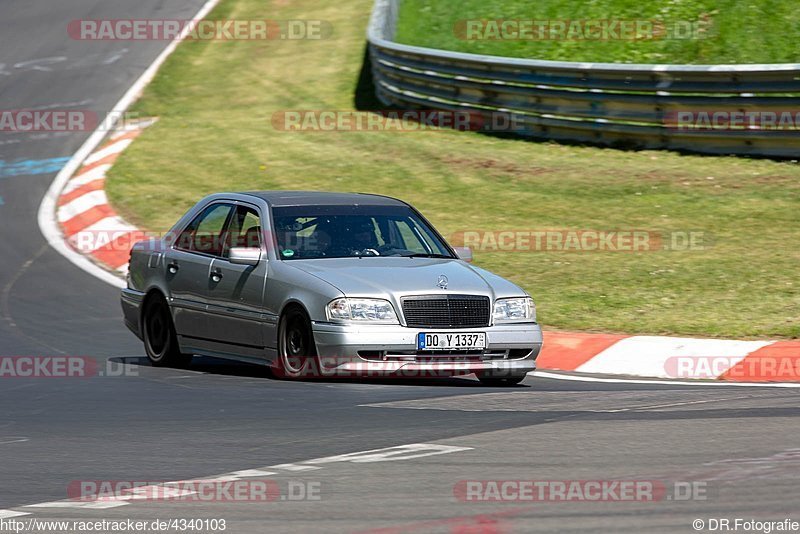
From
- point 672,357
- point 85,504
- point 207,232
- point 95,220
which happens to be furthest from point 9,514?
point 95,220

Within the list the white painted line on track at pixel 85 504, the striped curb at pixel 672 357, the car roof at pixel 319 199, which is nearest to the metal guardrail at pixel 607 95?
the striped curb at pixel 672 357

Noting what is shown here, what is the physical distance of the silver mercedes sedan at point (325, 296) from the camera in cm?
981

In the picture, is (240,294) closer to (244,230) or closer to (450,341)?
(244,230)

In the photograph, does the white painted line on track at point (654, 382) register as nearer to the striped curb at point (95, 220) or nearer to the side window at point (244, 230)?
the side window at point (244, 230)

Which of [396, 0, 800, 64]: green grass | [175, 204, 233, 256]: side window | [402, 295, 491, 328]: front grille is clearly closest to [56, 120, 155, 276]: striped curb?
[175, 204, 233, 256]: side window

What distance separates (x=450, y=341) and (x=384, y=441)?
233 cm

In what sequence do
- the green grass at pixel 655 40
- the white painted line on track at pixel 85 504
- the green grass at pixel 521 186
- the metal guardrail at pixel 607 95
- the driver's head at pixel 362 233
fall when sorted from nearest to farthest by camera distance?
the white painted line on track at pixel 85 504, the driver's head at pixel 362 233, the green grass at pixel 521 186, the metal guardrail at pixel 607 95, the green grass at pixel 655 40

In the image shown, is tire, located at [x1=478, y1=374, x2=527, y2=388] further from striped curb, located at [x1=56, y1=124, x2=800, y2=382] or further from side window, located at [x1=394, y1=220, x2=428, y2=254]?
side window, located at [x1=394, y1=220, x2=428, y2=254]

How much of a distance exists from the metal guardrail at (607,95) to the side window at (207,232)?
8837 mm

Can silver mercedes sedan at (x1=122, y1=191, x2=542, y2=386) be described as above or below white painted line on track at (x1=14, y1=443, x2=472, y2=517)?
below

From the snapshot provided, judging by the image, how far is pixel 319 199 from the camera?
11.2m

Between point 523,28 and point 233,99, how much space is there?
5.25 m

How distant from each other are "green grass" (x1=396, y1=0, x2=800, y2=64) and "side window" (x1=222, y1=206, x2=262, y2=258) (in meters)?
12.1

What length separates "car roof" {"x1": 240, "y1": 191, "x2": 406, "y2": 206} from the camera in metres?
11.1
